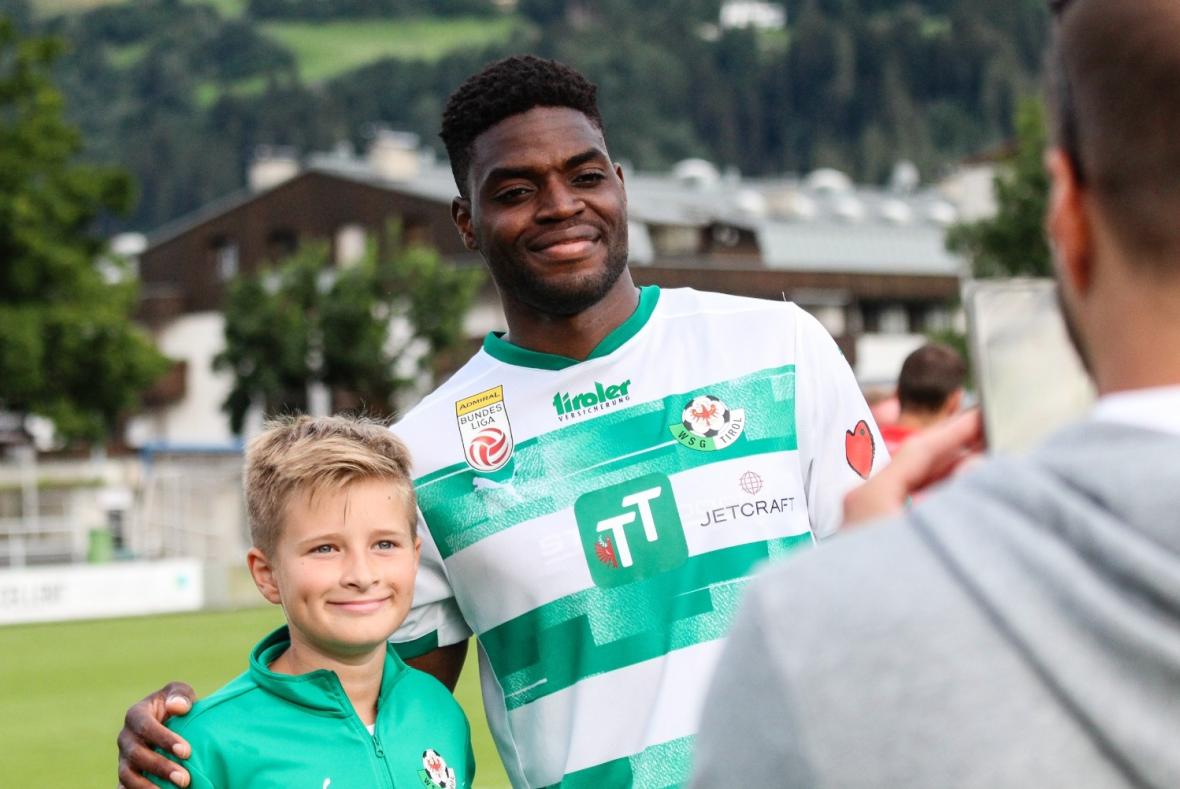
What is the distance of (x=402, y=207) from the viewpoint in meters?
60.0

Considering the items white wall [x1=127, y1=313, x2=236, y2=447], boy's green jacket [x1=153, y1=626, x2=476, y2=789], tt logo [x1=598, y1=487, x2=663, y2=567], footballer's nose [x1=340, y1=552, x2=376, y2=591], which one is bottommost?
boy's green jacket [x1=153, y1=626, x2=476, y2=789]

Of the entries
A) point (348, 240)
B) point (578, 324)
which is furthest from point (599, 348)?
point (348, 240)

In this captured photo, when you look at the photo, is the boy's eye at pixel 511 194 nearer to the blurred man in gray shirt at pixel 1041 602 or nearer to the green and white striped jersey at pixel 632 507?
the green and white striped jersey at pixel 632 507

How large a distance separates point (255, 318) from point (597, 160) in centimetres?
4391

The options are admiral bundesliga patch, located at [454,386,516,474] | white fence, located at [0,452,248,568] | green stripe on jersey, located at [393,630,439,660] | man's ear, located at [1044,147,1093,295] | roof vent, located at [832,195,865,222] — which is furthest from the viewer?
roof vent, located at [832,195,865,222]

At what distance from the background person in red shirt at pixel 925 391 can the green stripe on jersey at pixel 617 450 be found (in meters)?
5.17

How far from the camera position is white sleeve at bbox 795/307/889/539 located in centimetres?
338

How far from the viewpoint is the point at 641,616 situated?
130 inches

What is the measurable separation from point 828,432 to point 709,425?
22 centimetres

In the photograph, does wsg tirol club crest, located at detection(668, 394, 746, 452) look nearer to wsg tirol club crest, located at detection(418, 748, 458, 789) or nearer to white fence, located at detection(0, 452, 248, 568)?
wsg tirol club crest, located at detection(418, 748, 458, 789)

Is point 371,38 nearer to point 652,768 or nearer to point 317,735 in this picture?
point 317,735

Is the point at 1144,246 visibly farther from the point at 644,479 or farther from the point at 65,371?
the point at 65,371

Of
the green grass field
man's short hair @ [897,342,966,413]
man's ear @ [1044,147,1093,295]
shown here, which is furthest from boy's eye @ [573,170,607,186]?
the green grass field

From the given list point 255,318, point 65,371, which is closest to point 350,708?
point 65,371
